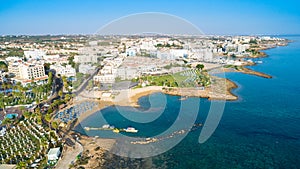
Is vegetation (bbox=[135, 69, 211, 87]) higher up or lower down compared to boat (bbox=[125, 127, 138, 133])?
higher up

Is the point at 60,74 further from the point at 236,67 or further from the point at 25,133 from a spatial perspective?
the point at 236,67

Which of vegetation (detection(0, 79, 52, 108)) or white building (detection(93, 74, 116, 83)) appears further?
white building (detection(93, 74, 116, 83))

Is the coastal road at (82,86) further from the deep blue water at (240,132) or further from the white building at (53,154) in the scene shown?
the white building at (53,154)

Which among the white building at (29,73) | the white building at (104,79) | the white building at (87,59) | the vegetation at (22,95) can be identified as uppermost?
the white building at (87,59)

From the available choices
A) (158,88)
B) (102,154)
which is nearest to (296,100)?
(158,88)

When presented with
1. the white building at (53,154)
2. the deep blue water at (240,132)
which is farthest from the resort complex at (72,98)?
the deep blue water at (240,132)

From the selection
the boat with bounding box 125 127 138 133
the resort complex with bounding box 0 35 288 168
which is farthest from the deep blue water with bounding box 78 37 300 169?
the resort complex with bounding box 0 35 288 168

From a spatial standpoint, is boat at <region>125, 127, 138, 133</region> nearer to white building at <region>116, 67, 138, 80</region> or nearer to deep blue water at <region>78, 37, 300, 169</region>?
deep blue water at <region>78, 37, 300, 169</region>

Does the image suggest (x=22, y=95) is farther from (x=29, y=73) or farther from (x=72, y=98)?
(x=29, y=73)
